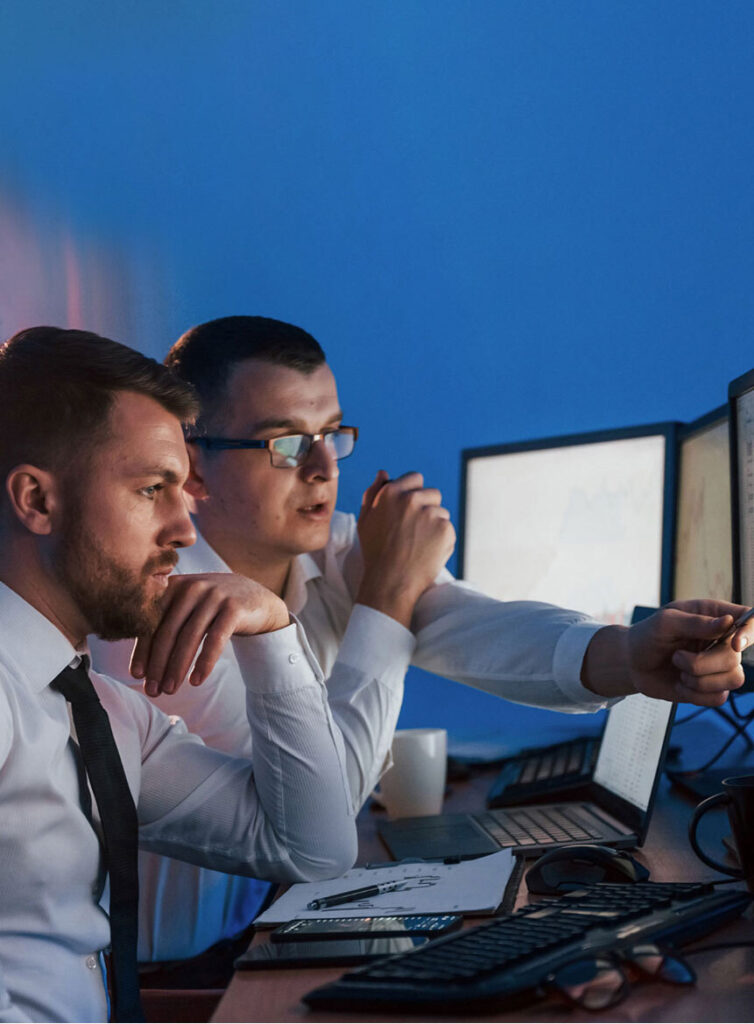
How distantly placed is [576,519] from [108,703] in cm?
108

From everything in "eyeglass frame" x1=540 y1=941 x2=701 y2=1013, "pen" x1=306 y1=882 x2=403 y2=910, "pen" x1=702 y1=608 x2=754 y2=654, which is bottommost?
"pen" x1=306 y1=882 x2=403 y2=910

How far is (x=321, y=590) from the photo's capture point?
1889mm

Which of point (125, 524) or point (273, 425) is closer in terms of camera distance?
point (125, 524)

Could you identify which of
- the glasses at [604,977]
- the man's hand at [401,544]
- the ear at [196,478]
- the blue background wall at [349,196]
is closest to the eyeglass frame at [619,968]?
the glasses at [604,977]

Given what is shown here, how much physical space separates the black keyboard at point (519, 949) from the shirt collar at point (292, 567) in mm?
922

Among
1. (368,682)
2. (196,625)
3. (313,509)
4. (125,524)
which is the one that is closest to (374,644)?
(368,682)

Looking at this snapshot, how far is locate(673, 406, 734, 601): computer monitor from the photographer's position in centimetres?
153

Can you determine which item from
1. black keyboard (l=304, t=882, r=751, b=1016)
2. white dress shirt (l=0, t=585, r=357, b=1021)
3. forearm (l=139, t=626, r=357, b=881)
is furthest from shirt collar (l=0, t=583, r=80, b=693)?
black keyboard (l=304, t=882, r=751, b=1016)

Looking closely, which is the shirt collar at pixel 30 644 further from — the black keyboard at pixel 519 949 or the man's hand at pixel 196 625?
the black keyboard at pixel 519 949

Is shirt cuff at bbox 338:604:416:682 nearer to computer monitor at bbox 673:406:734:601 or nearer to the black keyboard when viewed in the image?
computer monitor at bbox 673:406:734:601

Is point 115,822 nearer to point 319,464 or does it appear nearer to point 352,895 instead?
point 352,895

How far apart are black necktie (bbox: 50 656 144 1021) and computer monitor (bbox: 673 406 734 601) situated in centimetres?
86

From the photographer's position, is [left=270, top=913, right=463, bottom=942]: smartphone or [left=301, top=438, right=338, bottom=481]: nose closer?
[left=270, top=913, right=463, bottom=942]: smartphone

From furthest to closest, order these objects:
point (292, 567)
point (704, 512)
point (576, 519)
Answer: point (576, 519), point (292, 567), point (704, 512)
